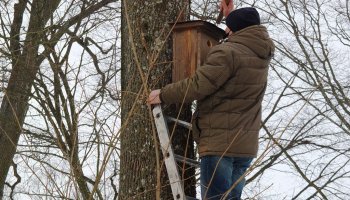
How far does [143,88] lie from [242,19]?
0.70 meters

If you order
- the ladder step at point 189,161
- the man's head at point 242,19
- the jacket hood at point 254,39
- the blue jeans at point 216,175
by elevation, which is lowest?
the blue jeans at point 216,175

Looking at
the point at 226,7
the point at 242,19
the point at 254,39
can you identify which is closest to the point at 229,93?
the point at 254,39

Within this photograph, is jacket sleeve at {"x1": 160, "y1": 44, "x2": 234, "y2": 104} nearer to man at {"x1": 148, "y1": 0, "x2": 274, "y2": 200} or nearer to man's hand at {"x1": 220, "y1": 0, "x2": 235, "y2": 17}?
man at {"x1": 148, "y1": 0, "x2": 274, "y2": 200}

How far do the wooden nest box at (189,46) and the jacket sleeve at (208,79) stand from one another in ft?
0.98

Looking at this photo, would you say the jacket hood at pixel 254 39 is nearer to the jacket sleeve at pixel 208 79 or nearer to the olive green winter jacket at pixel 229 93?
the olive green winter jacket at pixel 229 93

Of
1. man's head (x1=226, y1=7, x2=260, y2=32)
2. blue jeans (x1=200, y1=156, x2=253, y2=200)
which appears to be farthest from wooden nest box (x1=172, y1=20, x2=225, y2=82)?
blue jeans (x1=200, y1=156, x2=253, y2=200)

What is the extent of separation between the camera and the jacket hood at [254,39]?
327 centimetres

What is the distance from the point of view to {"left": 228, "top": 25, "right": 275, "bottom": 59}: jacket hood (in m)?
3.27

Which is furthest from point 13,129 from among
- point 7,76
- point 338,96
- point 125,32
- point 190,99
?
point 338,96

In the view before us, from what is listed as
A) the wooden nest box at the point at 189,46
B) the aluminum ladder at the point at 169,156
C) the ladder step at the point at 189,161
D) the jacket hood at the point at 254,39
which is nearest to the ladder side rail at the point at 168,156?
the aluminum ladder at the point at 169,156

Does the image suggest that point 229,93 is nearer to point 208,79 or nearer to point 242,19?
point 208,79

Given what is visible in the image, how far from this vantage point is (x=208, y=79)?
3.13m

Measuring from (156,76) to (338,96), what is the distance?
9.72 metres

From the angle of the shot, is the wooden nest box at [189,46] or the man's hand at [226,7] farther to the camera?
the man's hand at [226,7]
